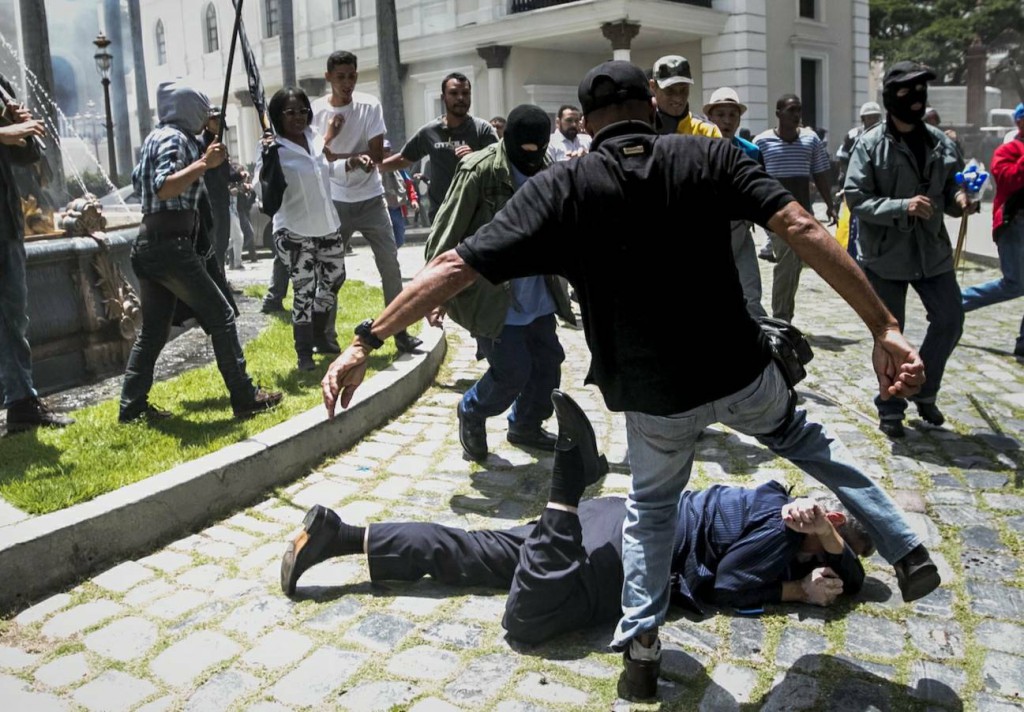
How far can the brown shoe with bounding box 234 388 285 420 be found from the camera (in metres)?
5.50

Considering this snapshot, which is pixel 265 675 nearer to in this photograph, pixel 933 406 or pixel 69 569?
pixel 69 569

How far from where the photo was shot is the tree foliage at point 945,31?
128ft

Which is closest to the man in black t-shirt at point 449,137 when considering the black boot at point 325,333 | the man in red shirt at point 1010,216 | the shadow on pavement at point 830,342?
the black boot at point 325,333

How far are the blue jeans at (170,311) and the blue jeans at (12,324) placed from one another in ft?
1.69

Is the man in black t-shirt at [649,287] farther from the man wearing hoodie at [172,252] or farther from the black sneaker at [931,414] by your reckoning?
the black sneaker at [931,414]

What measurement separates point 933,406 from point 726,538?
8.72 feet

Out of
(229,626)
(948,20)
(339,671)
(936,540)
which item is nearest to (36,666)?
(229,626)

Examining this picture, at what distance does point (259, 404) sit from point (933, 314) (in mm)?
3727

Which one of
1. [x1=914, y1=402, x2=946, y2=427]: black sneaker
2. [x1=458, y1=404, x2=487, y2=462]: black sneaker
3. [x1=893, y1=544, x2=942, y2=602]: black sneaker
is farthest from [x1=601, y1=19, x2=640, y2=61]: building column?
[x1=893, y1=544, x2=942, y2=602]: black sneaker

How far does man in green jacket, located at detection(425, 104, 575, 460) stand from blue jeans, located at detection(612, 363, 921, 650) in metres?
1.97

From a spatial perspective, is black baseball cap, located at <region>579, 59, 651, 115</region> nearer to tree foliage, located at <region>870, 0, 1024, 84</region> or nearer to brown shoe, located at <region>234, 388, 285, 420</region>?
brown shoe, located at <region>234, 388, 285, 420</region>

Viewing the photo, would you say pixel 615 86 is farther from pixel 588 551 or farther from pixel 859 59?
pixel 859 59

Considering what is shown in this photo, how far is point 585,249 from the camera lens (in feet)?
9.16

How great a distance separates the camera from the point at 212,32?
108 feet
